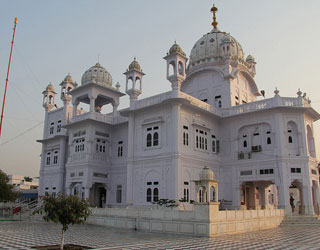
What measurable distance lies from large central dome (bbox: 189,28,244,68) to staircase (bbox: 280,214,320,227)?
14528 millimetres

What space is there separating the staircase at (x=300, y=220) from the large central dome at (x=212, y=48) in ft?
47.7

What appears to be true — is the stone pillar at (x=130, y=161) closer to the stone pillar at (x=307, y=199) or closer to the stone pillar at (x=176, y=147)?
the stone pillar at (x=176, y=147)

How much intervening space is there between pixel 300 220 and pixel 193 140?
8.69m

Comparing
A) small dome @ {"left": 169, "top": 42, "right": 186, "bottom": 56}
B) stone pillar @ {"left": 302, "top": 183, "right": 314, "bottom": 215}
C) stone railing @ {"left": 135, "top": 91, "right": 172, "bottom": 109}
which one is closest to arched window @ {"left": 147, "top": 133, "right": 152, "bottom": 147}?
stone railing @ {"left": 135, "top": 91, "right": 172, "bottom": 109}

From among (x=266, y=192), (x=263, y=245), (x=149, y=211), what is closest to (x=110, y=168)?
(x=149, y=211)

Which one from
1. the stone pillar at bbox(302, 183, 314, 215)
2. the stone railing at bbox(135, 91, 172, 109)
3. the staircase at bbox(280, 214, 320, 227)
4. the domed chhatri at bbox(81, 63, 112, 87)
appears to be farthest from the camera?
the domed chhatri at bbox(81, 63, 112, 87)

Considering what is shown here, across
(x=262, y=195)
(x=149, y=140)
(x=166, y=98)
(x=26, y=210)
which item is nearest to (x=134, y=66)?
(x=166, y=98)

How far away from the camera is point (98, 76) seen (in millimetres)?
29750

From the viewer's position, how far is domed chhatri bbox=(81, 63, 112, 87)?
2964 cm

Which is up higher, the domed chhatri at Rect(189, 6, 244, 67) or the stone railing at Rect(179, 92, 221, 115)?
the domed chhatri at Rect(189, 6, 244, 67)

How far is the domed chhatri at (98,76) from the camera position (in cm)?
2964

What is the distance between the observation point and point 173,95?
22172 mm

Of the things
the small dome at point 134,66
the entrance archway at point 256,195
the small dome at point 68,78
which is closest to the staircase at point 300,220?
the entrance archway at point 256,195

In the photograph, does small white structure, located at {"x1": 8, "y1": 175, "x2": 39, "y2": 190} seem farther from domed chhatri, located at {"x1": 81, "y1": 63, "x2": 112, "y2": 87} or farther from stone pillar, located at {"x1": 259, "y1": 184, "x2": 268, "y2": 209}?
stone pillar, located at {"x1": 259, "y1": 184, "x2": 268, "y2": 209}
